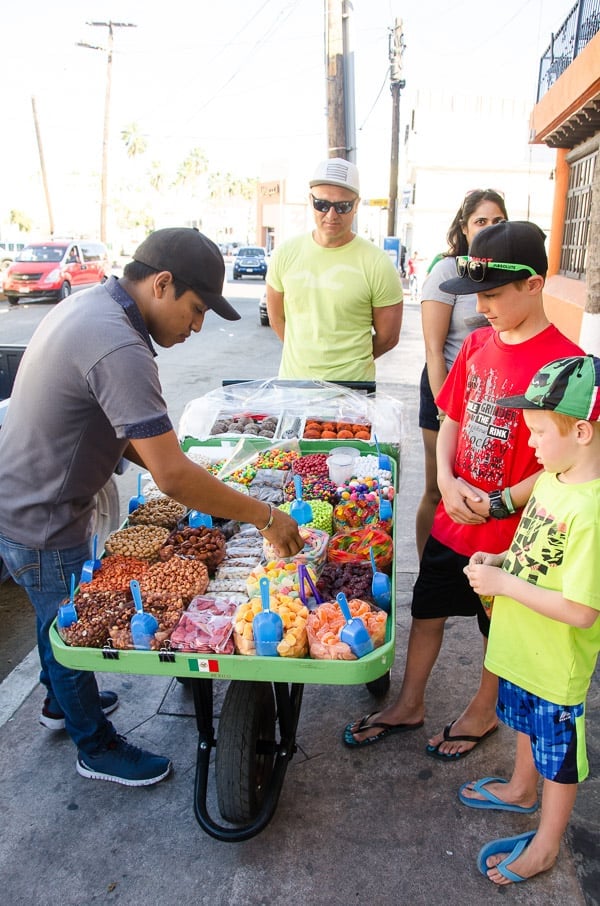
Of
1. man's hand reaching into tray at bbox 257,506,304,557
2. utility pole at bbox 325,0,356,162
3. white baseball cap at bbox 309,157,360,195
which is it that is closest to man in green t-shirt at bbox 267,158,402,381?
white baseball cap at bbox 309,157,360,195

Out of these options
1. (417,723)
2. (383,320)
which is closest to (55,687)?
(417,723)

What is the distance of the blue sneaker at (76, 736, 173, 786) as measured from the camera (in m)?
→ 2.62

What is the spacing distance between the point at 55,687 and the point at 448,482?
169 cm

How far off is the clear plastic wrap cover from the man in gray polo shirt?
4.60ft

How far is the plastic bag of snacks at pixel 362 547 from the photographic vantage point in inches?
98.3

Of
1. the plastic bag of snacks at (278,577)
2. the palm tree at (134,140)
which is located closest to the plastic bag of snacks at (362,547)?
the plastic bag of snacks at (278,577)

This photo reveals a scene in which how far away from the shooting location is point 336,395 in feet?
12.4

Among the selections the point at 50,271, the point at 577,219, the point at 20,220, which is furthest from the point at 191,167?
the point at 577,219

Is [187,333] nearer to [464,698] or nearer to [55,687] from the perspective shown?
[55,687]

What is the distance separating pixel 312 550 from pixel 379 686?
1.11 m

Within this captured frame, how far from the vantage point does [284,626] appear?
78.3 inches

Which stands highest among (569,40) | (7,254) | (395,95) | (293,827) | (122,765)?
(395,95)

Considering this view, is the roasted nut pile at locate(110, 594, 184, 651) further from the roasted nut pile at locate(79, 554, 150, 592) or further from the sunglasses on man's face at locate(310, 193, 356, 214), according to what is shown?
the sunglasses on man's face at locate(310, 193, 356, 214)

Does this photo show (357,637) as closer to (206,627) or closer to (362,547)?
(206,627)
